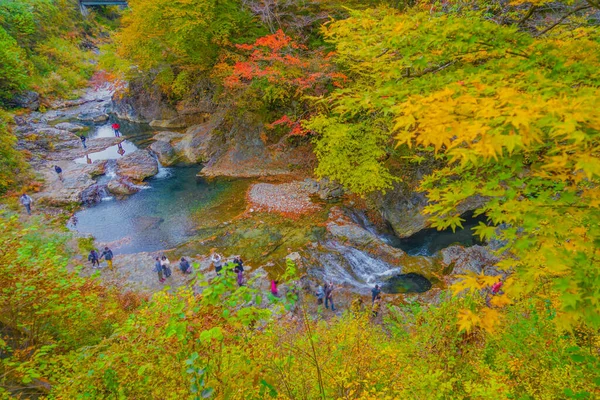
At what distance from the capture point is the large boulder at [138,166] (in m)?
20.1

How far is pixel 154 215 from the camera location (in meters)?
16.2

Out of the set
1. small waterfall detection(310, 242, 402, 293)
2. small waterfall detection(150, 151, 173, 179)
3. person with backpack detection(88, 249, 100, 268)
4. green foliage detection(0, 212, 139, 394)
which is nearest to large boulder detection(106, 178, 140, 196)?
small waterfall detection(150, 151, 173, 179)

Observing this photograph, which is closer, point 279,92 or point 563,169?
point 563,169

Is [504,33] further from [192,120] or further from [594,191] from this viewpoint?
[192,120]

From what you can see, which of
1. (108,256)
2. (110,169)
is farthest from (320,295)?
(110,169)

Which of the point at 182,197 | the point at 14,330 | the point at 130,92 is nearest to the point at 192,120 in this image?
the point at 130,92

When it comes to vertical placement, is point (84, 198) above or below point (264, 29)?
below

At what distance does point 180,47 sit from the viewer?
18469 mm

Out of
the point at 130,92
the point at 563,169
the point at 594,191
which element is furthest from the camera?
the point at 130,92

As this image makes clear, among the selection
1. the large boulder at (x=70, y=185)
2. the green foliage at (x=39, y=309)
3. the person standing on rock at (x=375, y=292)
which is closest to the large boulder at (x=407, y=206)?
the person standing on rock at (x=375, y=292)

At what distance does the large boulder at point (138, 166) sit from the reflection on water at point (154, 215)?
0.73 meters

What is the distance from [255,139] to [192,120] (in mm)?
9305

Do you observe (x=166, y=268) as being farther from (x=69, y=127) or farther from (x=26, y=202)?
(x=69, y=127)

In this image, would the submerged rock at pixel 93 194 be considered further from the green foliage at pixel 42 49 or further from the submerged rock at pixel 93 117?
the submerged rock at pixel 93 117
